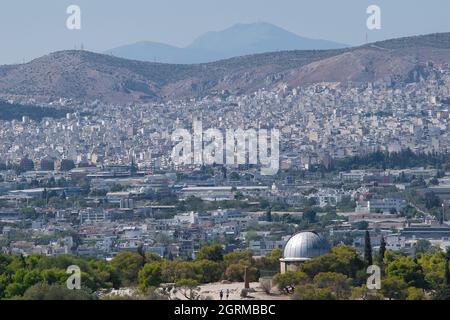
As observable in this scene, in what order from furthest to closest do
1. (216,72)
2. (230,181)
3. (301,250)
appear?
(216,72) → (230,181) → (301,250)

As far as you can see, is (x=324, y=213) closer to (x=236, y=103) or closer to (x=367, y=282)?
(x=367, y=282)

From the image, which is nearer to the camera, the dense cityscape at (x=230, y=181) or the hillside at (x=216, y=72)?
the dense cityscape at (x=230, y=181)

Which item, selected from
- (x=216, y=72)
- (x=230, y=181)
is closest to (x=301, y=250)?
(x=230, y=181)

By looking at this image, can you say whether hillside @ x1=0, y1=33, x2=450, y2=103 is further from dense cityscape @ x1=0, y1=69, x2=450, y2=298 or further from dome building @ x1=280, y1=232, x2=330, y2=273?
dome building @ x1=280, y1=232, x2=330, y2=273

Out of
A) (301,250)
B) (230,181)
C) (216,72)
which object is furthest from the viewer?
(216,72)

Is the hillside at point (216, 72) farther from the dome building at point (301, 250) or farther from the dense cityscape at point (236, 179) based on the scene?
the dome building at point (301, 250)

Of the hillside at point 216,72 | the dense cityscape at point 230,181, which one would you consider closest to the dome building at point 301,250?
the dense cityscape at point 230,181

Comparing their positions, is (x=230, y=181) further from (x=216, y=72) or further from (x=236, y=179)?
(x=216, y=72)
